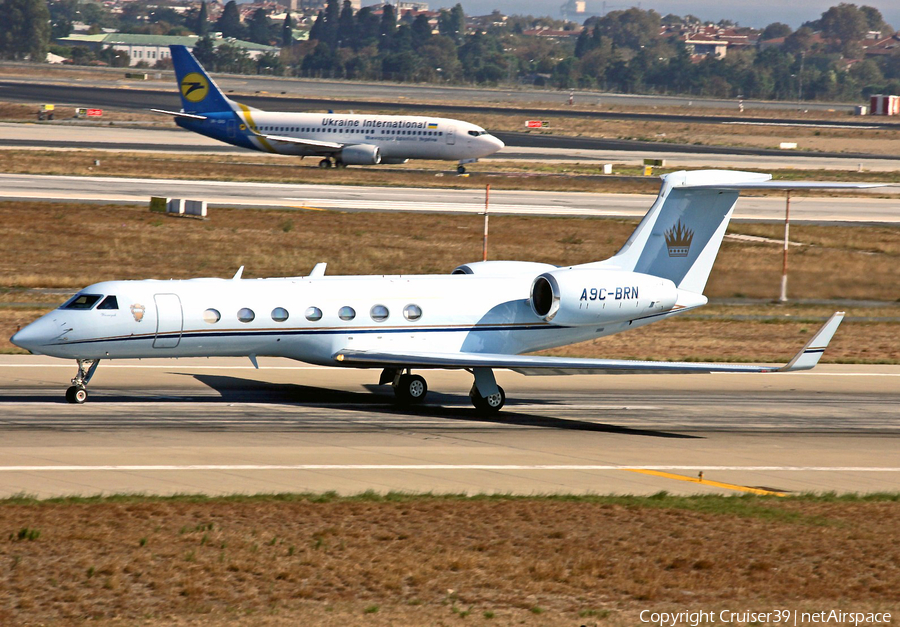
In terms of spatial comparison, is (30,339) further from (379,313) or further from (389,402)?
(389,402)

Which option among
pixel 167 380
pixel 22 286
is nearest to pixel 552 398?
pixel 167 380

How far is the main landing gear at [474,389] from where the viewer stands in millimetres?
24516

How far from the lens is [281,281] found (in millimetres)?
24688

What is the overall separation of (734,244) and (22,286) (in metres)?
→ 29.0

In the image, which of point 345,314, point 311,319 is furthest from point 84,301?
point 345,314

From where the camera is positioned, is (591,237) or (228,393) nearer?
(228,393)

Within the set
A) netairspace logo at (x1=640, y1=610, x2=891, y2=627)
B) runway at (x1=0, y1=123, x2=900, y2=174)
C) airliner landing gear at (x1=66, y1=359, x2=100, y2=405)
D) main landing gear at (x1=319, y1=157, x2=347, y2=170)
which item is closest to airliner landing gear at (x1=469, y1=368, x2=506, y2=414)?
airliner landing gear at (x1=66, y1=359, x2=100, y2=405)

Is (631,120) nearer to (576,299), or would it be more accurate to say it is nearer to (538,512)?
(576,299)

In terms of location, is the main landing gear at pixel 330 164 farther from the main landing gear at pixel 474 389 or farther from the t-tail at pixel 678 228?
the main landing gear at pixel 474 389

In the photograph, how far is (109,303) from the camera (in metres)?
22.8

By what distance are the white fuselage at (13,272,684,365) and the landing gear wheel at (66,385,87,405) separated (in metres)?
0.88

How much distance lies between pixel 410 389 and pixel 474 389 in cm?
144

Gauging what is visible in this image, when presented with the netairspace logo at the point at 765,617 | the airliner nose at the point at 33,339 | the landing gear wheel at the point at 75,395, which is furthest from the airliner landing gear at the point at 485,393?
the netairspace logo at the point at 765,617

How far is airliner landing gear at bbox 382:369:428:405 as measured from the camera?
25031mm
